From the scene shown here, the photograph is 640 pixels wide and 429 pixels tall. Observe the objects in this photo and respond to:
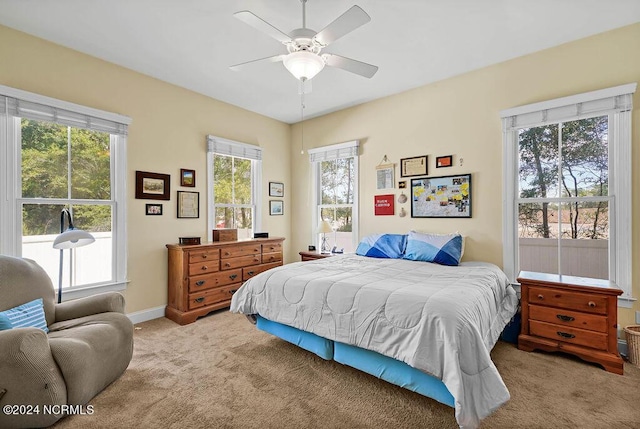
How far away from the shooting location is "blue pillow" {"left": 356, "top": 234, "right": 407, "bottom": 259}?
3659mm

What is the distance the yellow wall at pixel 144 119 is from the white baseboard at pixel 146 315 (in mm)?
50

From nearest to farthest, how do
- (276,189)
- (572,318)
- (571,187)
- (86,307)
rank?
(86,307) → (572,318) → (571,187) → (276,189)

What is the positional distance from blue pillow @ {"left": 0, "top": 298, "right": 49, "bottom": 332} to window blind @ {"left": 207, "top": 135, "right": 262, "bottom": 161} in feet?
8.54

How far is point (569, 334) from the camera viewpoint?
2.49 metres

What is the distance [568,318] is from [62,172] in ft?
15.9

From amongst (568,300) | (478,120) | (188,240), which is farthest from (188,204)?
(568,300)

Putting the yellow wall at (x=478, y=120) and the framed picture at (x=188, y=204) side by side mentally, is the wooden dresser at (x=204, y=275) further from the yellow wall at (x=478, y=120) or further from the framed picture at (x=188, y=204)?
the yellow wall at (x=478, y=120)

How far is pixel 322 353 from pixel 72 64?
3659 mm

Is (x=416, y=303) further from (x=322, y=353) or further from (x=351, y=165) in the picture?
(x=351, y=165)

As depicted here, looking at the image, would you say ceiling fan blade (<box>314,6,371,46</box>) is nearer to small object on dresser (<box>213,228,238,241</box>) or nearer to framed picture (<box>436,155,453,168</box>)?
framed picture (<box>436,155,453,168</box>)

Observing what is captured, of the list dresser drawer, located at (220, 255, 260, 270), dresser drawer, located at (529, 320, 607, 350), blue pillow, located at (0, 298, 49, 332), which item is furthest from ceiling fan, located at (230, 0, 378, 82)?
dresser drawer, located at (529, 320, 607, 350)

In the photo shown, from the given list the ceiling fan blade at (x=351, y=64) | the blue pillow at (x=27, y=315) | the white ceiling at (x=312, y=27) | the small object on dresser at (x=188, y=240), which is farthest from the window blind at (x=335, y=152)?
the blue pillow at (x=27, y=315)

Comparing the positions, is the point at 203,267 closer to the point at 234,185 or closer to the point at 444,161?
the point at 234,185

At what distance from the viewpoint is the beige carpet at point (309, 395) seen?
179 centimetres
